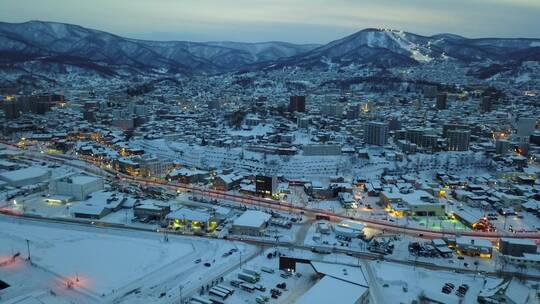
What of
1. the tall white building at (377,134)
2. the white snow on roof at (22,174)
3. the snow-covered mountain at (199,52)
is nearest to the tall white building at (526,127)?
the tall white building at (377,134)

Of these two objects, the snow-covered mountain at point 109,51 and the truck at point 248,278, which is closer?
the truck at point 248,278

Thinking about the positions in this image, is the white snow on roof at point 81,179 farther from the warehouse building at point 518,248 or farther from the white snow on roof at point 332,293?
the warehouse building at point 518,248

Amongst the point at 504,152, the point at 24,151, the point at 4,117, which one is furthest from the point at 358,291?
the point at 4,117

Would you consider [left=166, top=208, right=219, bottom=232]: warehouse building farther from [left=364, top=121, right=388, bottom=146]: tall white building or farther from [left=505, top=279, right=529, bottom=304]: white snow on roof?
[left=364, top=121, right=388, bottom=146]: tall white building

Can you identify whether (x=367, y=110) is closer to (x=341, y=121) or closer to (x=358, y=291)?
(x=341, y=121)

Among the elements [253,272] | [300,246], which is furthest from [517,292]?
[253,272]

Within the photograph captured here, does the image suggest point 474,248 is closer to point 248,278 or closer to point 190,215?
point 248,278
